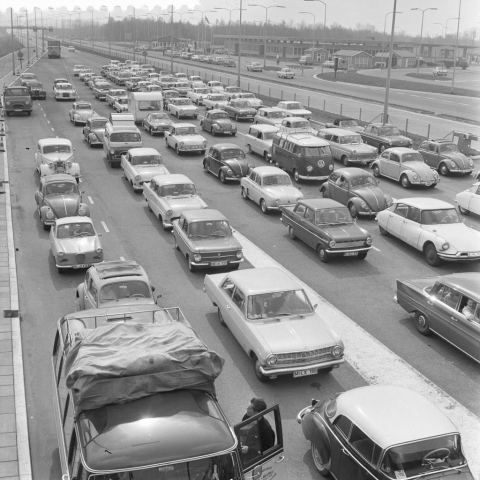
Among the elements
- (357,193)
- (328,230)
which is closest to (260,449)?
(328,230)

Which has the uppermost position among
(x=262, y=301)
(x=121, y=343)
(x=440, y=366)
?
(x=121, y=343)

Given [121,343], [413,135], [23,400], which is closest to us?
[121,343]

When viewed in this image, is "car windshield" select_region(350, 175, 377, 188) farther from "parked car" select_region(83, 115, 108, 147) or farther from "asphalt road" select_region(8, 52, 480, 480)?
"parked car" select_region(83, 115, 108, 147)

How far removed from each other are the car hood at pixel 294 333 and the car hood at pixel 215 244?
5218mm

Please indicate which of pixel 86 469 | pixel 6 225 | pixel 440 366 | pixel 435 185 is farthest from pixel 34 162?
pixel 86 469

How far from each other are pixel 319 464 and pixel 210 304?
7.08 meters

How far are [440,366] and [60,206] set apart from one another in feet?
43.4

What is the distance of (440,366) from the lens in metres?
13.0

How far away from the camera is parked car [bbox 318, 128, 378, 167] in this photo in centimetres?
3120

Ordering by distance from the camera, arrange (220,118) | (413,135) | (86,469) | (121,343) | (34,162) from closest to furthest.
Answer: (86,469) → (121,343) → (34,162) → (413,135) → (220,118)

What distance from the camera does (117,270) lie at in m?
14.9

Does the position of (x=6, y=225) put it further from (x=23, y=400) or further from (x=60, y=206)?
(x=23, y=400)

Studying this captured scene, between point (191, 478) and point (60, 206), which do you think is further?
point (60, 206)

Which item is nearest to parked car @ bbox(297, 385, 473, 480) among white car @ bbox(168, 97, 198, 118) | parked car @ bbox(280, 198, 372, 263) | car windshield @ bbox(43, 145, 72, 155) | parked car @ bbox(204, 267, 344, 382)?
parked car @ bbox(204, 267, 344, 382)
